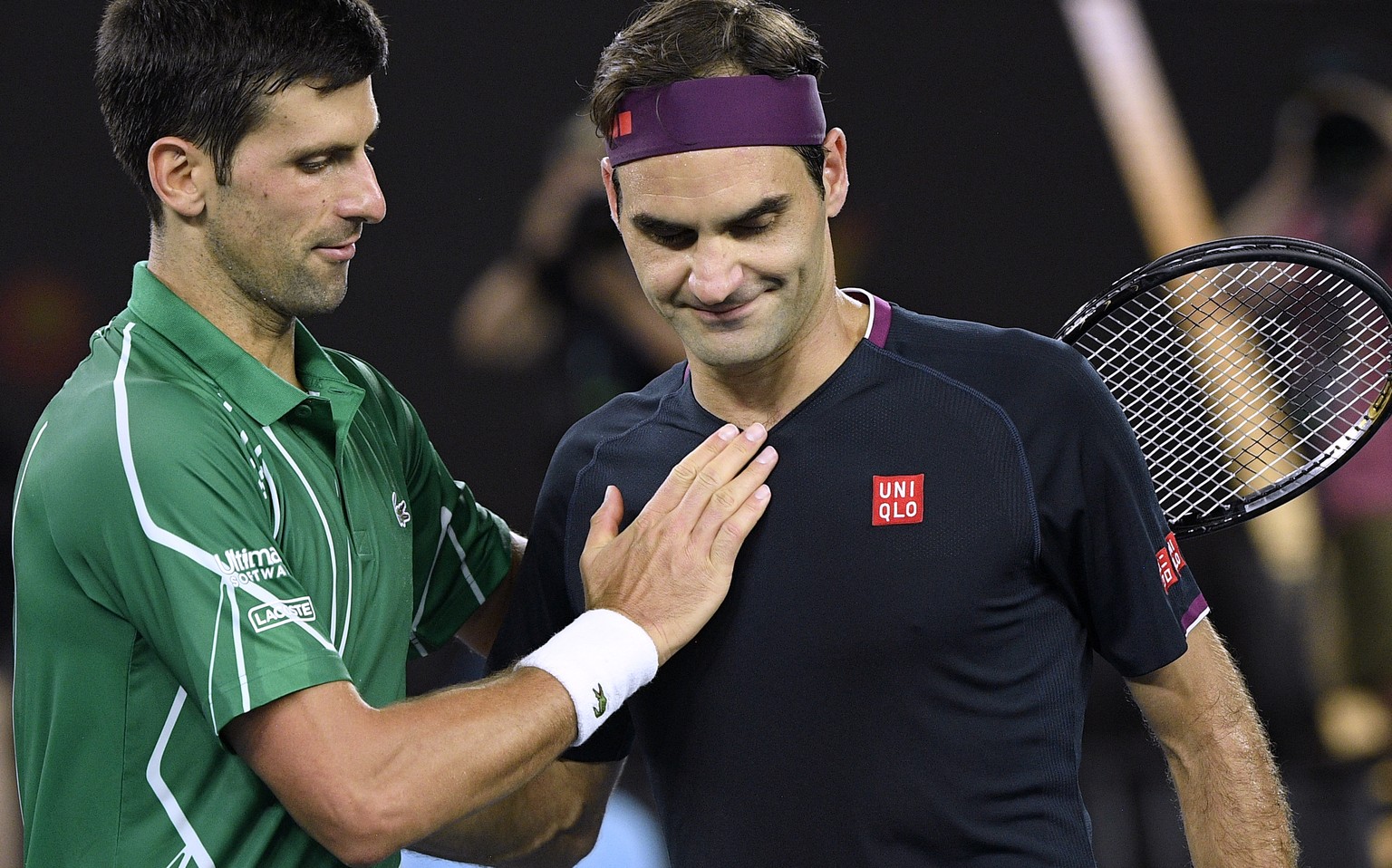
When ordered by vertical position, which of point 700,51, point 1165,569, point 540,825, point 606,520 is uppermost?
point 700,51

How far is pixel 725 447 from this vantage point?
1831mm

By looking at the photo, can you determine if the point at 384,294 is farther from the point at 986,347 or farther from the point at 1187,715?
the point at 1187,715

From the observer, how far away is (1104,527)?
1.77 metres

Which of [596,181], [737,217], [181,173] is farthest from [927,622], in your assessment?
[596,181]

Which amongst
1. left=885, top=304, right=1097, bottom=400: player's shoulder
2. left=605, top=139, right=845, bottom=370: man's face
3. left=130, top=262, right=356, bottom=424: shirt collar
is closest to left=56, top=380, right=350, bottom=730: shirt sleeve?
left=130, top=262, right=356, bottom=424: shirt collar

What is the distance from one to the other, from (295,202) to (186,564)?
1.48 ft

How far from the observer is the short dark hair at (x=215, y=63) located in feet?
5.68

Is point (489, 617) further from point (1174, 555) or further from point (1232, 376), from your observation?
point (1232, 376)

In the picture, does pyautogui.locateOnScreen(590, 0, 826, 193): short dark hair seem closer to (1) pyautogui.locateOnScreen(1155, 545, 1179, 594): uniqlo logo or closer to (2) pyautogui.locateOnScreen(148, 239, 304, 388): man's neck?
(2) pyautogui.locateOnScreen(148, 239, 304, 388): man's neck

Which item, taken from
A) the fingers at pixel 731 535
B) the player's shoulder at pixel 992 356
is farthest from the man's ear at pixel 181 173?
the player's shoulder at pixel 992 356

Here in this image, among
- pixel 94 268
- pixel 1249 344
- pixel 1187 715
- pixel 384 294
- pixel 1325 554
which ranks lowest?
pixel 1325 554

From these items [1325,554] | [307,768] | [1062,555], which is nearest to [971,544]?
[1062,555]

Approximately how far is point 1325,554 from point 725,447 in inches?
124

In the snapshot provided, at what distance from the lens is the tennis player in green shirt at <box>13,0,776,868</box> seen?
1588 mm
